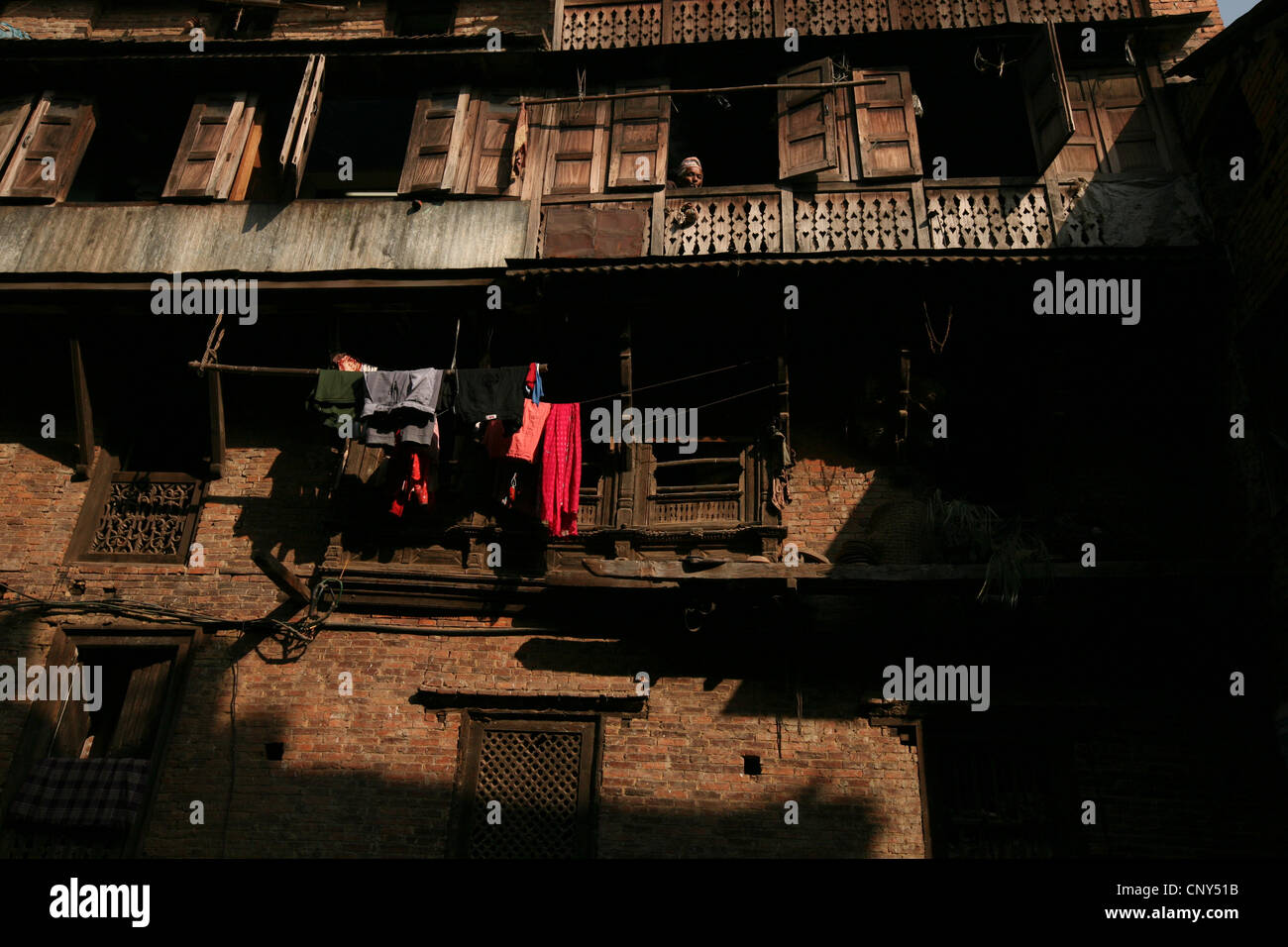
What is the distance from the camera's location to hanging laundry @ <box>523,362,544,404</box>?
9252 millimetres

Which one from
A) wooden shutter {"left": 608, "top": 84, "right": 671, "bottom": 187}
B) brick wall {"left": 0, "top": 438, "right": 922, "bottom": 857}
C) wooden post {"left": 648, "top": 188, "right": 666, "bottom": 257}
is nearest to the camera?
brick wall {"left": 0, "top": 438, "right": 922, "bottom": 857}

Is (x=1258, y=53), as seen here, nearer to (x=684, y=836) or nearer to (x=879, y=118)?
(x=879, y=118)

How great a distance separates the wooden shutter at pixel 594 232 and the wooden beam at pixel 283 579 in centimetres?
427

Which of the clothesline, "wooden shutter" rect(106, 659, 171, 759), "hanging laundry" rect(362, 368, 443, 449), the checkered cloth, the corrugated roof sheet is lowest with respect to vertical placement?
the checkered cloth

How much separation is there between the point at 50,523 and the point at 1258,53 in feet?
43.1

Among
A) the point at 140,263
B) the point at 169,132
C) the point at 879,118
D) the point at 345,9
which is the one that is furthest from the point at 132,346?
the point at 879,118

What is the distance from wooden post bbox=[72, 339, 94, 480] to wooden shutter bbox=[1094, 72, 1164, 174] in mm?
11413

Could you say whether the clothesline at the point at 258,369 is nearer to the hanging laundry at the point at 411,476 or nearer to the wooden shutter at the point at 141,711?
the hanging laundry at the point at 411,476

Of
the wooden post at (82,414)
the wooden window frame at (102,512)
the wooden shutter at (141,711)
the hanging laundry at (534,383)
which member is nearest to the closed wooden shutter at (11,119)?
the wooden post at (82,414)

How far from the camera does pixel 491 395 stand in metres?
9.15

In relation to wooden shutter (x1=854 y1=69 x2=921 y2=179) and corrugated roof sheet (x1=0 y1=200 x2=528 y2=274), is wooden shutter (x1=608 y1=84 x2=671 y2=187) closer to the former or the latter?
corrugated roof sheet (x1=0 y1=200 x2=528 y2=274)

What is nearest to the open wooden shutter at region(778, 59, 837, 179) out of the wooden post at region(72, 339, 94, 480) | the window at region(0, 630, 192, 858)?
the wooden post at region(72, 339, 94, 480)

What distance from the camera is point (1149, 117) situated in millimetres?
10633

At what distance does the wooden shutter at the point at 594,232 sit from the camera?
33.9ft
